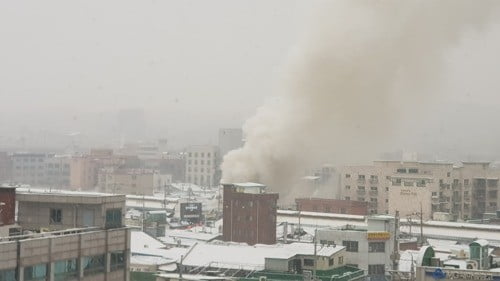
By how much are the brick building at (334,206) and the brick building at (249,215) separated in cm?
2036

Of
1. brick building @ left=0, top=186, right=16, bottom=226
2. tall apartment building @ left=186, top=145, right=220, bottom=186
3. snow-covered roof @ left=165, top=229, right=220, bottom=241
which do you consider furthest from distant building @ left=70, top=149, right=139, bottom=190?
brick building @ left=0, top=186, right=16, bottom=226

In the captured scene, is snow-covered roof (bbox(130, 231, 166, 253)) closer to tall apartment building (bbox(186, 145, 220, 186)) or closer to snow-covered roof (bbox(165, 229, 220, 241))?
snow-covered roof (bbox(165, 229, 220, 241))

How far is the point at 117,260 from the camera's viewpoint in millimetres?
18484

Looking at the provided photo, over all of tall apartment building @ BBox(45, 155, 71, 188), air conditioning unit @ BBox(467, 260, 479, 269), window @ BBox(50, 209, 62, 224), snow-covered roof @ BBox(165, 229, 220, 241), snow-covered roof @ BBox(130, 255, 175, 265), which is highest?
tall apartment building @ BBox(45, 155, 71, 188)

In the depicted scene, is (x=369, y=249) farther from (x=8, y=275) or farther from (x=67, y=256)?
(x=8, y=275)

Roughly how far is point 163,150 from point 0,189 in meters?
145

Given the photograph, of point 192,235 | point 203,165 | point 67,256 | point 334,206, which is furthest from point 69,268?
point 203,165

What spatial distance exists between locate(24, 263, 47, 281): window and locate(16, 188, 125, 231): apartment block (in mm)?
2452

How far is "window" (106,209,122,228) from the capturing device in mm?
18812

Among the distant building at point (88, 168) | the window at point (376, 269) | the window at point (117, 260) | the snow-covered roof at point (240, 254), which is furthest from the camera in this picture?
the distant building at point (88, 168)

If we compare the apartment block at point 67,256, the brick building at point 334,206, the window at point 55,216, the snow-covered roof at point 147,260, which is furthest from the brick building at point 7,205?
the brick building at point 334,206

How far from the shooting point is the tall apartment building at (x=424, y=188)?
6506cm

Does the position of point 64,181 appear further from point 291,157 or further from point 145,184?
point 291,157

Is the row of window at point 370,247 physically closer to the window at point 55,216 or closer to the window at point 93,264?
the window at point 55,216
